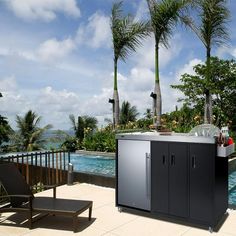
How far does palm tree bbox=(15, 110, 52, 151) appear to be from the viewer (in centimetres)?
2653

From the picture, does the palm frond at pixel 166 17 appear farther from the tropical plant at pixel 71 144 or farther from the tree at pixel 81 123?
the tree at pixel 81 123

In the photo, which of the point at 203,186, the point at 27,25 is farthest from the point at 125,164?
the point at 27,25

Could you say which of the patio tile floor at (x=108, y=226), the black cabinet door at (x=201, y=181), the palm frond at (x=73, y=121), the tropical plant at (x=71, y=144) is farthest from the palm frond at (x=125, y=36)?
the black cabinet door at (x=201, y=181)

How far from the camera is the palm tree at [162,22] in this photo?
54.7 ft

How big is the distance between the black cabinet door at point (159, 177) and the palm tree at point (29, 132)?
70.9 feet

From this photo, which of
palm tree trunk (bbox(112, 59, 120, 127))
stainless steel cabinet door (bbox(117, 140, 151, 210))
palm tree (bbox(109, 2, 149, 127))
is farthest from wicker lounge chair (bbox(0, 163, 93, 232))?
palm tree (bbox(109, 2, 149, 127))

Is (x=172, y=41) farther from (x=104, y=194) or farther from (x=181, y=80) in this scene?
(x=104, y=194)

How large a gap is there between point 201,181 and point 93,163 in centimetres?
887

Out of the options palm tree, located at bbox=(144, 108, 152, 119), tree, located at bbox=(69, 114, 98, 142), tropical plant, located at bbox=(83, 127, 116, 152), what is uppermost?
palm tree, located at bbox=(144, 108, 152, 119)

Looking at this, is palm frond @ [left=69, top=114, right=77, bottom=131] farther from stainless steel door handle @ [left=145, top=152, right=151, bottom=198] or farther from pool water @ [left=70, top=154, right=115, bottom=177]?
stainless steel door handle @ [left=145, top=152, right=151, bottom=198]

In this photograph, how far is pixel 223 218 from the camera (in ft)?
18.0

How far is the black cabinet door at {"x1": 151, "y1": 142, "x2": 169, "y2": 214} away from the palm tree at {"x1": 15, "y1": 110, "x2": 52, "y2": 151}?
21605 millimetres

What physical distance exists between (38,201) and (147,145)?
2037 mm

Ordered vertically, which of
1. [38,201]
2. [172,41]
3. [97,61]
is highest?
[172,41]
